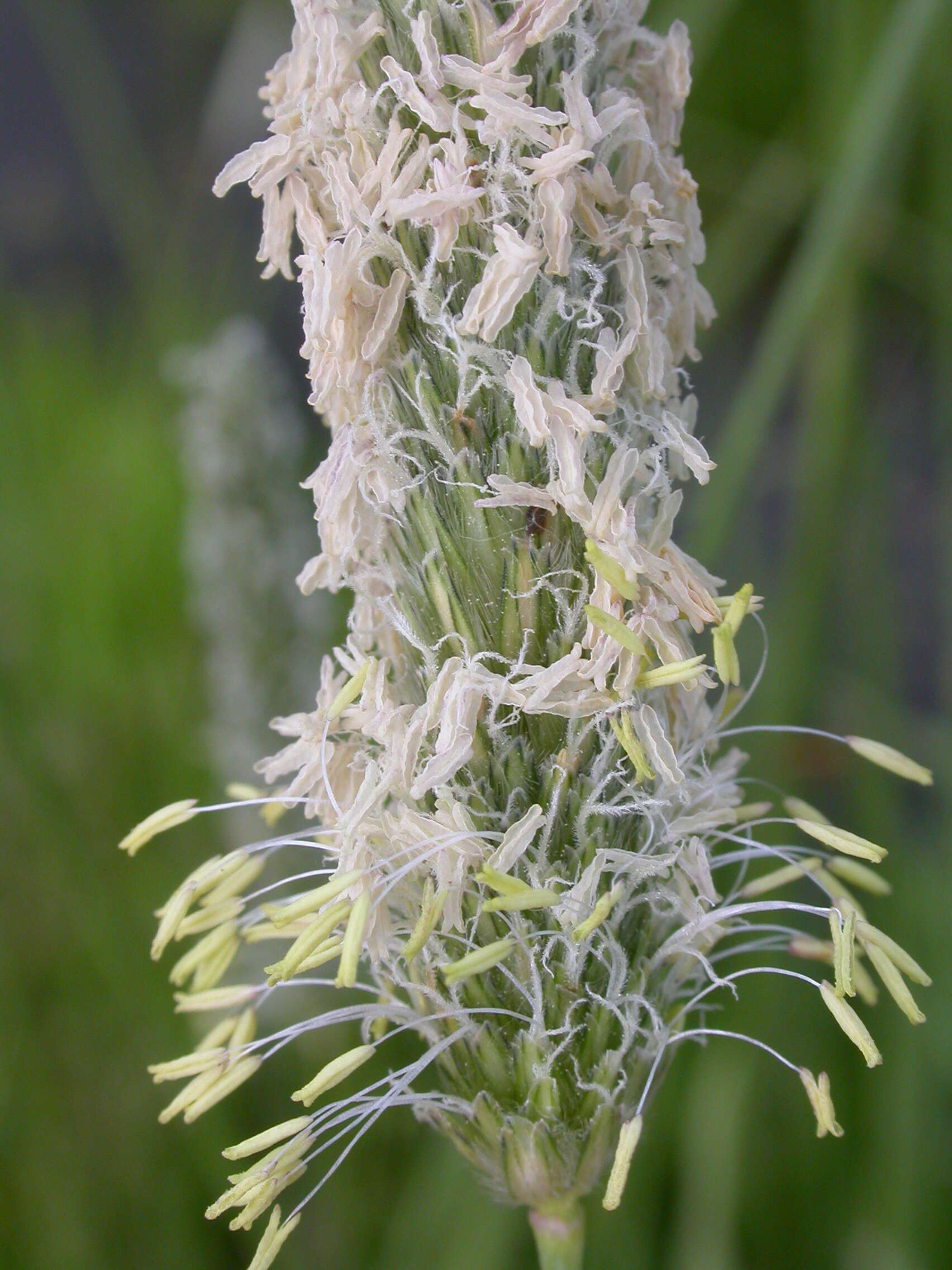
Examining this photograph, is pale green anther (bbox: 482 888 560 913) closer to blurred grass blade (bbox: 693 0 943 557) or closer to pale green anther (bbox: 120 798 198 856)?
pale green anther (bbox: 120 798 198 856)

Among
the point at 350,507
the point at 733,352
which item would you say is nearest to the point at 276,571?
the point at 350,507

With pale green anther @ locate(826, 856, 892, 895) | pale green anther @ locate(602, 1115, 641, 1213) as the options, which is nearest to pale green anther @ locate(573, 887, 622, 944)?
pale green anther @ locate(602, 1115, 641, 1213)

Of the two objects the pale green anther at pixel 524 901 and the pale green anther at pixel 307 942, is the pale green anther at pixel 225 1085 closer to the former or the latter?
the pale green anther at pixel 307 942

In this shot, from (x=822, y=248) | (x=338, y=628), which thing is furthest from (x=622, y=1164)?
(x=338, y=628)

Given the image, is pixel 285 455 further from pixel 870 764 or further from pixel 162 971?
pixel 870 764

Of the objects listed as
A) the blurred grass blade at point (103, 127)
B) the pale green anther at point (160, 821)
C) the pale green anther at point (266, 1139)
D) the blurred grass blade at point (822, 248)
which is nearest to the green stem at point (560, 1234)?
the pale green anther at point (266, 1139)
